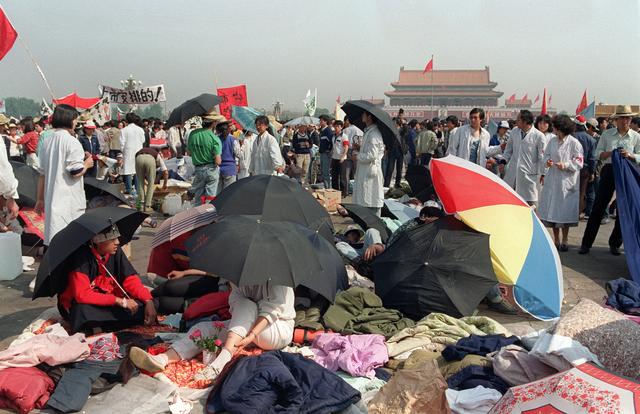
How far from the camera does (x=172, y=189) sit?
10.8m

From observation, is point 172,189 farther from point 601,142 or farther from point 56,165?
point 601,142

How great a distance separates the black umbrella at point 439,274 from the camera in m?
4.65

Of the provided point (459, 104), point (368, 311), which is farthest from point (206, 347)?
point (459, 104)

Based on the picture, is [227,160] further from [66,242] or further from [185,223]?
[66,242]

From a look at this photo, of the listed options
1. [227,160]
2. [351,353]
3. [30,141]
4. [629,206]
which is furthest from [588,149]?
[30,141]

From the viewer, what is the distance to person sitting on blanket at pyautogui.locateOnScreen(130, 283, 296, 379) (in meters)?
3.87

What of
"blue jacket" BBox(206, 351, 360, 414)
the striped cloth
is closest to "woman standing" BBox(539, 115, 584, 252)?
the striped cloth

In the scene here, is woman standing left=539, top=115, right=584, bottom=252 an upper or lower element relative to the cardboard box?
upper

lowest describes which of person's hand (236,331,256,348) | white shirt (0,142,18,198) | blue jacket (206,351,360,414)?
blue jacket (206,351,360,414)

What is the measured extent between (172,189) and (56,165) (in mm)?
5410

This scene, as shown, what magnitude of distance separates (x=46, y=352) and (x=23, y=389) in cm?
29

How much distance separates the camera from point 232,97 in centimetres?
1402

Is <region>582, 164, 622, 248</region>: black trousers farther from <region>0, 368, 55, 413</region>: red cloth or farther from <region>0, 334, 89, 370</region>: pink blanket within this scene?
<region>0, 368, 55, 413</region>: red cloth

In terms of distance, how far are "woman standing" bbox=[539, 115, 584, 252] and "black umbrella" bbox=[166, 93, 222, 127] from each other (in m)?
4.58
